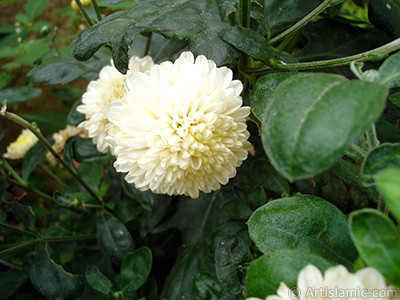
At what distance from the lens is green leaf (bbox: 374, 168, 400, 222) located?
29cm

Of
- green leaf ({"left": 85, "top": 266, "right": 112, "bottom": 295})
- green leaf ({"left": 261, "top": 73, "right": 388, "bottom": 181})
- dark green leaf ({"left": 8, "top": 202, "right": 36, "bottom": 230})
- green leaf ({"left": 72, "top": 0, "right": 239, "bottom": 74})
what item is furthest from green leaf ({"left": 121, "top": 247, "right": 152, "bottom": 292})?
green leaf ({"left": 261, "top": 73, "right": 388, "bottom": 181})

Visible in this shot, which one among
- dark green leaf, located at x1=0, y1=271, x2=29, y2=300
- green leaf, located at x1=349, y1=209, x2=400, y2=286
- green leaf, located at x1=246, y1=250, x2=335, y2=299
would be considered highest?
green leaf, located at x1=349, y1=209, x2=400, y2=286

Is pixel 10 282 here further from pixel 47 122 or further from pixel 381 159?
pixel 381 159

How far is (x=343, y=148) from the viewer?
308 mm

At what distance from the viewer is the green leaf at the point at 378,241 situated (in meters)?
0.30

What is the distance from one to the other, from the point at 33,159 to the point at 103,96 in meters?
0.40

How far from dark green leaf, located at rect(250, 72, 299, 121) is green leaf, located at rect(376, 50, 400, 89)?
0.15 metres

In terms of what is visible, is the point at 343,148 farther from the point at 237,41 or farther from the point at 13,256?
the point at 13,256

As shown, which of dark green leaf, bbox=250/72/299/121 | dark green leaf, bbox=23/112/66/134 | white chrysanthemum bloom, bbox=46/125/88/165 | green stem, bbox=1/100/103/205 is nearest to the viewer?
dark green leaf, bbox=250/72/299/121

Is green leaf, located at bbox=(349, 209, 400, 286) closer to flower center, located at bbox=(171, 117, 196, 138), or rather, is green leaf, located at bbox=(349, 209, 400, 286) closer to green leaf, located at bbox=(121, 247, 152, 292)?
flower center, located at bbox=(171, 117, 196, 138)

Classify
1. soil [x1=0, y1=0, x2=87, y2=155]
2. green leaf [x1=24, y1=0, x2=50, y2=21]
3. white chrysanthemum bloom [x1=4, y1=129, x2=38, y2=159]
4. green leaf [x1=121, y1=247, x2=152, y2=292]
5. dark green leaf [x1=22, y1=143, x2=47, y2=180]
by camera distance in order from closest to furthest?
green leaf [x1=121, y1=247, x2=152, y2=292] < dark green leaf [x1=22, y1=143, x2=47, y2=180] < white chrysanthemum bloom [x1=4, y1=129, x2=38, y2=159] < green leaf [x1=24, y1=0, x2=50, y2=21] < soil [x1=0, y1=0, x2=87, y2=155]

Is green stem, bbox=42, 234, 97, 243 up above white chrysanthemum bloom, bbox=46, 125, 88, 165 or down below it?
below

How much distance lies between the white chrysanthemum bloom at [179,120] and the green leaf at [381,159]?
0.80 ft

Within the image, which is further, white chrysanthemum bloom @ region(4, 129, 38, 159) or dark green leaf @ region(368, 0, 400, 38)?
white chrysanthemum bloom @ region(4, 129, 38, 159)
